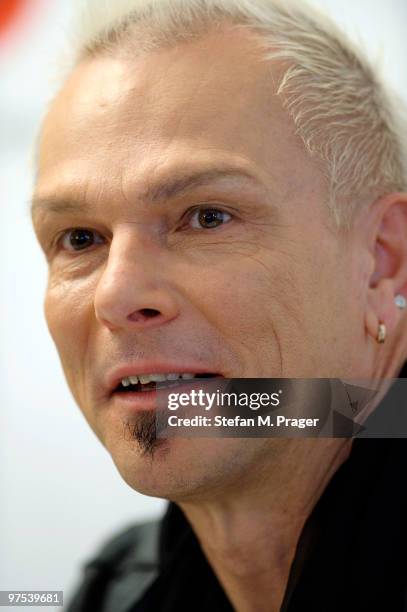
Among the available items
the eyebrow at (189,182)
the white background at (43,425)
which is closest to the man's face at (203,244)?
the eyebrow at (189,182)

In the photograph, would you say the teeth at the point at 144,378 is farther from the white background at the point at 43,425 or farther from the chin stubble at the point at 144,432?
the white background at the point at 43,425

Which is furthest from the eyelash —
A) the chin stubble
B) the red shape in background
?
the red shape in background

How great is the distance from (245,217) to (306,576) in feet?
1.27

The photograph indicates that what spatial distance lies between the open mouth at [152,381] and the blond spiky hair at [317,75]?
0.24m

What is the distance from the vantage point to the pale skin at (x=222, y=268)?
79 centimetres

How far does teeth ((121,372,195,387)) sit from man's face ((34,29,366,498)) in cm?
1

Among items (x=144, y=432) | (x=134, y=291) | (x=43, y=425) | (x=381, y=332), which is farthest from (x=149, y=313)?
(x=43, y=425)

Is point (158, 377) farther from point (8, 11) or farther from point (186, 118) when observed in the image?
point (8, 11)

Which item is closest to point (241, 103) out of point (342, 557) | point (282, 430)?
point (282, 430)

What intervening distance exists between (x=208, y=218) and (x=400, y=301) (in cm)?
25

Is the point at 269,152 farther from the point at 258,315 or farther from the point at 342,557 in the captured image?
the point at 342,557

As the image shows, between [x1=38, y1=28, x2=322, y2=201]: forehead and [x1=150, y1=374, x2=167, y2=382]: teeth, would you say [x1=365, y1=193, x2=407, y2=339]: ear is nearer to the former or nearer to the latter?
[x1=38, y1=28, x2=322, y2=201]: forehead

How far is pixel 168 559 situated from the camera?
1028 mm

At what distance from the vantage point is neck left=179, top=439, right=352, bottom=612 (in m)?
0.86
